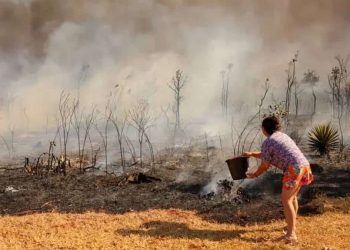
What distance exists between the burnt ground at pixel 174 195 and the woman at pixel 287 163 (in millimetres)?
1317

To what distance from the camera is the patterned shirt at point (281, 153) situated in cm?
453

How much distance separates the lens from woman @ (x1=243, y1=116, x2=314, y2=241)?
14.8ft

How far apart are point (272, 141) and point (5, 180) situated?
748 cm

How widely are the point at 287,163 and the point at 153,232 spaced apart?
219cm

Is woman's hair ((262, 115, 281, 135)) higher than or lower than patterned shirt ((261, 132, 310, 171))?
higher

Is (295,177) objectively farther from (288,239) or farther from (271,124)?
(288,239)

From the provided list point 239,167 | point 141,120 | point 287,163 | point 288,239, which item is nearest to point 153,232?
point 239,167

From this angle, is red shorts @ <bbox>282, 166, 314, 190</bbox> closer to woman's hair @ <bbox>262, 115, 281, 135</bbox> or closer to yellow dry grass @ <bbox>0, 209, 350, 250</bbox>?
woman's hair @ <bbox>262, 115, 281, 135</bbox>

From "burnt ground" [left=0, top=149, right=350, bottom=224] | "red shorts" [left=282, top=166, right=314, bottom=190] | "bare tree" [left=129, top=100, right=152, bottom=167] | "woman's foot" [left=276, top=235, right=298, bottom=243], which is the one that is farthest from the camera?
"bare tree" [left=129, top=100, right=152, bottom=167]

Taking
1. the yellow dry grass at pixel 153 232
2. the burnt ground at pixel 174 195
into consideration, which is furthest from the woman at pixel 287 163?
the burnt ground at pixel 174 195

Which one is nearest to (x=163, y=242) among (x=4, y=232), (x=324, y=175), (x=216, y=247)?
(x=216, y=247)

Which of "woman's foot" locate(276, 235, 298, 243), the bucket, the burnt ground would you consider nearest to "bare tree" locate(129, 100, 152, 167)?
the burnt ground

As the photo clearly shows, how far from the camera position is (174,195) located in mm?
7668

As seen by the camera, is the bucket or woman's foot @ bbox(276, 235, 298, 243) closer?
woman's foot @ bbox(276, 235, 298, 243)
